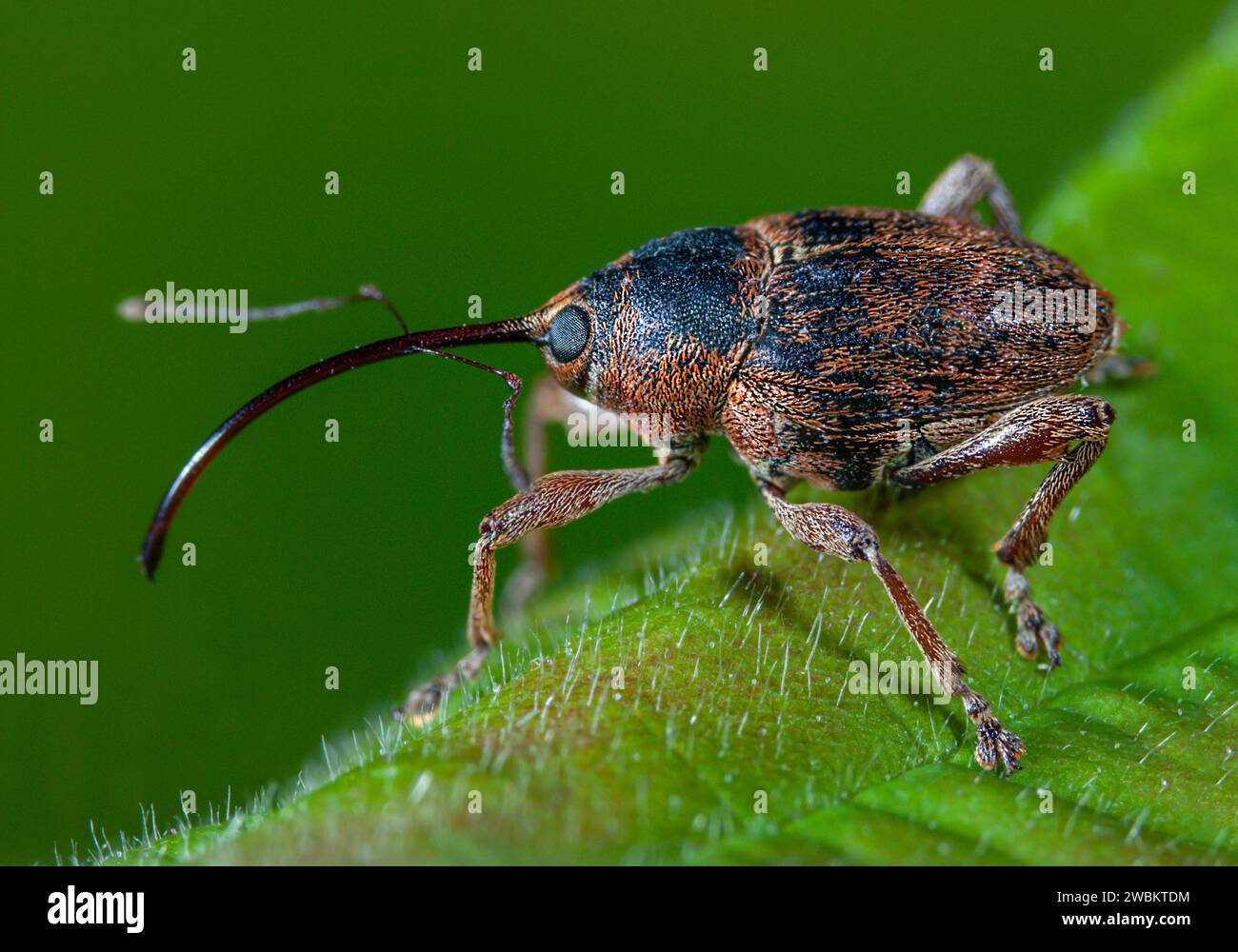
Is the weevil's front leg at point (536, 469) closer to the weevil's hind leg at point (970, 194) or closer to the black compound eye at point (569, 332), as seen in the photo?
the black compound eye at point (569, 332)

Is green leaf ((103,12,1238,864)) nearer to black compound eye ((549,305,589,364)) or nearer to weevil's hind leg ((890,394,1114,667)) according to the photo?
weevil's hind leg ((890,394,1114,667))

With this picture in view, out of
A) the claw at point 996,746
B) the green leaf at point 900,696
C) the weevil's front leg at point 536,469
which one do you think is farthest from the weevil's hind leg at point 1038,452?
the weevil's front leg at point 536,469

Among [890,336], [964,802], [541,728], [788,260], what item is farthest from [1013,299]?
[541,728]

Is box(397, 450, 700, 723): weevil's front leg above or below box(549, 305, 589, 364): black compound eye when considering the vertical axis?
below

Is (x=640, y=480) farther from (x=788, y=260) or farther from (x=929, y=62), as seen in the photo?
(x=929, y=62)

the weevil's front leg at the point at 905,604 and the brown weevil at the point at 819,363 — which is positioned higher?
the brown weevil at the point at 819,363

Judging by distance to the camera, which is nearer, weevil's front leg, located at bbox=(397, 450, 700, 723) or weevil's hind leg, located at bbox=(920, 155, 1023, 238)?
weevil's front leg, located at bbox=(397, 450, 700, 723)

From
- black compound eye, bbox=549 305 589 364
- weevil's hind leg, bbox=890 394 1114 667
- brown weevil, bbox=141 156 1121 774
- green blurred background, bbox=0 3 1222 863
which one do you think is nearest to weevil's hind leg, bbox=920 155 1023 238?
green blurred background, bbox=0 3 1222 863
